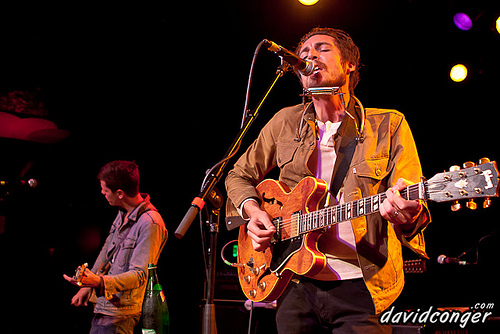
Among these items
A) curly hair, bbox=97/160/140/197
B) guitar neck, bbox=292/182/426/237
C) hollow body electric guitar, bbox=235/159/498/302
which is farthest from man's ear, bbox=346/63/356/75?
curly hair, bbox=97/160/140/197

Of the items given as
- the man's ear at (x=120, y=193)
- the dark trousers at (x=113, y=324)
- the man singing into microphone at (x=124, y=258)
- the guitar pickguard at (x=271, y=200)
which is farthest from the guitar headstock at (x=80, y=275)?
the guitar pickguard at (x=271, y=200)

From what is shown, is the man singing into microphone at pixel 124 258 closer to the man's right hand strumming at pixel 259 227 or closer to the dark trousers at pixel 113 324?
the dark trousers at pixel 113 324

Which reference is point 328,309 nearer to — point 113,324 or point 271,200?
point 271,200

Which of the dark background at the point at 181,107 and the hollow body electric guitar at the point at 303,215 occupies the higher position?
the dark background at the point at 181,107

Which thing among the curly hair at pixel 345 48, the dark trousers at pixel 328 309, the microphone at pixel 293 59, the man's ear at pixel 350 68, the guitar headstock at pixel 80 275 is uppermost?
the curly hair at pixel 345 48

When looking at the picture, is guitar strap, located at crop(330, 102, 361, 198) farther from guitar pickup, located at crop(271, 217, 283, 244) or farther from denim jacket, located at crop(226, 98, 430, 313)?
guitar pickup, located at crop(271, 217, 283, 244)

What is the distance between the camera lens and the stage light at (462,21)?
15.6ft

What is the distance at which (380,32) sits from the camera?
5352mm

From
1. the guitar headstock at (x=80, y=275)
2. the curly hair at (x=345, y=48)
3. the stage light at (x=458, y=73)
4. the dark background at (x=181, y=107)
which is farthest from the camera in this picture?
the dark background at (x=181, y=107)

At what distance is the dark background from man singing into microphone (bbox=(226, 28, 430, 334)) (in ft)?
8.86

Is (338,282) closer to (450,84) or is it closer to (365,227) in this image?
(365,227)

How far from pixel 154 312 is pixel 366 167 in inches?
65.3

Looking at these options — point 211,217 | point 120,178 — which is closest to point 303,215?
point 211,217

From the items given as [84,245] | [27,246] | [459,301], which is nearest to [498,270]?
[459,301]
